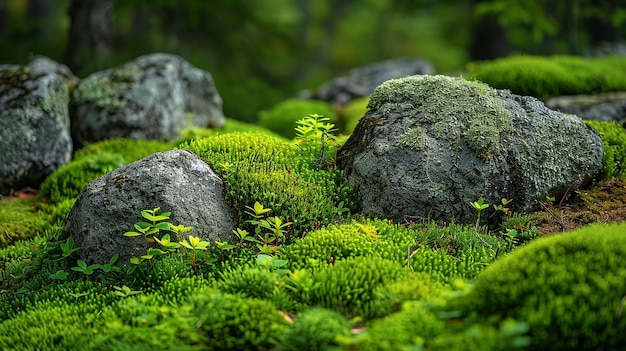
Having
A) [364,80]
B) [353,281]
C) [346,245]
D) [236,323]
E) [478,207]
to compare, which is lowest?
[236,323]

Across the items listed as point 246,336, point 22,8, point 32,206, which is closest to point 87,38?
point 32,206

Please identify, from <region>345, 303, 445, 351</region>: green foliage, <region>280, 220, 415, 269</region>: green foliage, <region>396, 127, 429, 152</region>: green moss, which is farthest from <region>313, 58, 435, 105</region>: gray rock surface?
<region>345, 303, 445, 351</region>: green foliage

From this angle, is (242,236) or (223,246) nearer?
(223,246)

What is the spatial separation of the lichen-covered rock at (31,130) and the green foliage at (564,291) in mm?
5725

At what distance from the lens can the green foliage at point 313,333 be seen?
290 cm

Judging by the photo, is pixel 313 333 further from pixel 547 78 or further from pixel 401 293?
pixel 547 78

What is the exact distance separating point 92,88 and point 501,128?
592cm

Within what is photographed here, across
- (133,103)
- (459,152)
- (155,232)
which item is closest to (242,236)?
(155,232)

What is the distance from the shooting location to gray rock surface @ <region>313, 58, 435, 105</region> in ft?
42.8

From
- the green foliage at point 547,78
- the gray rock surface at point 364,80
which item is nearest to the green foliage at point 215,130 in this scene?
the green foliage at point 547,78

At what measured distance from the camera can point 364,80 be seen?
14.1m

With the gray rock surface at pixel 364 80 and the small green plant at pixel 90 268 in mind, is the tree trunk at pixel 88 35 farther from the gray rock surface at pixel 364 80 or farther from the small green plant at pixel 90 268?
the small green plant at pixel 90 268

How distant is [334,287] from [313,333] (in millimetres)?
615

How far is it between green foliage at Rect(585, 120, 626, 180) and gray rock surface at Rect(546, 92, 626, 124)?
48.6 inches
